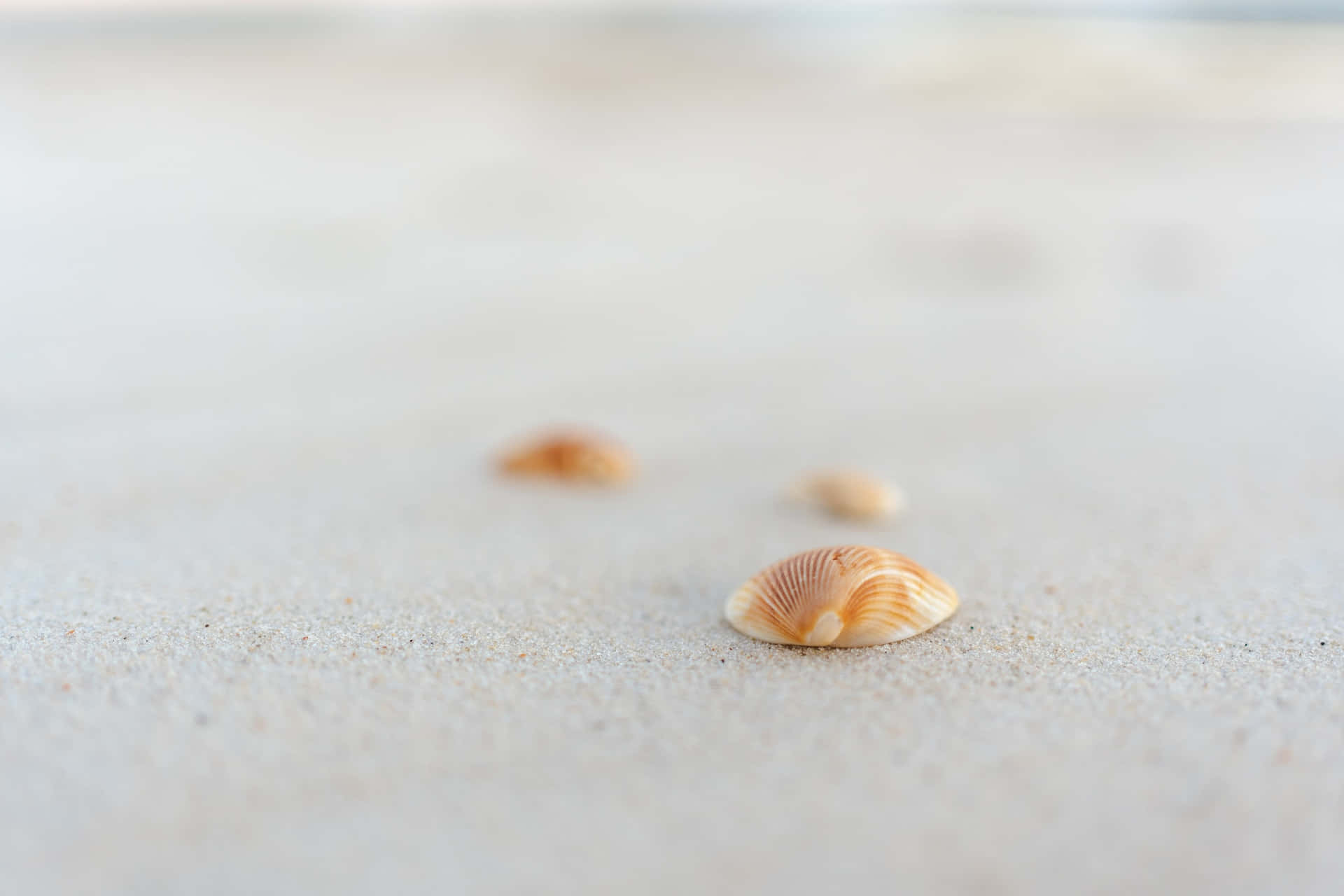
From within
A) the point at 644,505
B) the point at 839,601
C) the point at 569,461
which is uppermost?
the point at 569,461

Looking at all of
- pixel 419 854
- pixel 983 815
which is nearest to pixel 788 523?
pixel 983 815

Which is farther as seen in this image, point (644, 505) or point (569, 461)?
point (569, 461)

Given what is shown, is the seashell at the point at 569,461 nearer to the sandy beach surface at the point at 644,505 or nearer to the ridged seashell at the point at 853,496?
the sandy beach surface at the point at 644,505

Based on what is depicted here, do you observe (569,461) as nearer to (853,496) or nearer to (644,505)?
(644,505)

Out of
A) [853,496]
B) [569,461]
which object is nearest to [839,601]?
[853,496]

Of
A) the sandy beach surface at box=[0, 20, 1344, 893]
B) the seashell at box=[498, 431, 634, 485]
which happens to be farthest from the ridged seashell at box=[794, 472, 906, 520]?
the seashell at box=[498, 431, 634, 485]

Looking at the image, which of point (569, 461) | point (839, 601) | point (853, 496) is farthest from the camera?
point (569, 461)

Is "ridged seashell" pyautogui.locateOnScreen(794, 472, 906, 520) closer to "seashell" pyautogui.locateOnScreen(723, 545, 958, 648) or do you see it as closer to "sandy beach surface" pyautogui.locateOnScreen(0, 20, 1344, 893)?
"sandy beach surface" pyautogui.locateOnScreen(0, 20, 1344, 893)

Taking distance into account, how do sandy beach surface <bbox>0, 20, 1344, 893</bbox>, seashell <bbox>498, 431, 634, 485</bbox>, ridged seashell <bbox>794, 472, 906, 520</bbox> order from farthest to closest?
1. seashell <bbox>498, 431, 634, 485</bbox>
2. ridged seashell <bbox>794, 472, 906, 520</bbox>
3. sandy beach surface <bbox>0, 20, 1344, 893</bbox>
